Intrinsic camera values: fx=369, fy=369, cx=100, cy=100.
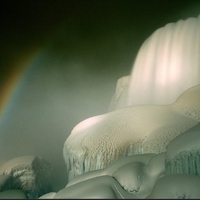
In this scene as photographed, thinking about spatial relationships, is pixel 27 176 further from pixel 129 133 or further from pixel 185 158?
pixel 185 158

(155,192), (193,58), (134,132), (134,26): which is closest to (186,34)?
(193,58)

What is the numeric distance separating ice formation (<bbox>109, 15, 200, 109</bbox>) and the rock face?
1.05 metres

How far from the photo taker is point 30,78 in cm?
836

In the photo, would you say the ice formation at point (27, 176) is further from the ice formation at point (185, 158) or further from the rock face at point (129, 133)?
the ice formation at point (185, 158)

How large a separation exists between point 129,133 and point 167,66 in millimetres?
2073

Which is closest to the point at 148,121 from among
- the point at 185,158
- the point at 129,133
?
the point at 129,133

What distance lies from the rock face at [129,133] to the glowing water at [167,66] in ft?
3.44

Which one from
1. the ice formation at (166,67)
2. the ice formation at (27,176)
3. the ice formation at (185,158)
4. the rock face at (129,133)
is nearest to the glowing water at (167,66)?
the ice formation at (166,67)

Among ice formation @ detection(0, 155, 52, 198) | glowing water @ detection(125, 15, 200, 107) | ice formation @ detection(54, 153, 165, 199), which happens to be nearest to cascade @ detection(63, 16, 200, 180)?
glowing water @ detection(125, 15, 200, 107)

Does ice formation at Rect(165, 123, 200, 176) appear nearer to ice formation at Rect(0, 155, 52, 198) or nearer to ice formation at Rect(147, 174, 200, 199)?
ice formation at Rect(147, 174, 200, 199)

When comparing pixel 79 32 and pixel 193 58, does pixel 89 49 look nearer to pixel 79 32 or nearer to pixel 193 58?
pixel 79 32

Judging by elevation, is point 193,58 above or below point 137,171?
above

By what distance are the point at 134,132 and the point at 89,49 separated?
5.10 m

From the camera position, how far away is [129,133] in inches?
146
